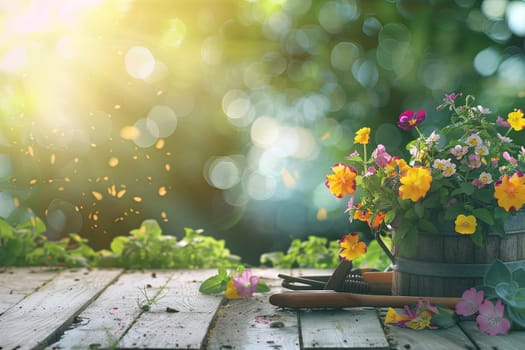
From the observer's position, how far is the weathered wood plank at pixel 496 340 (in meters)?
2.02

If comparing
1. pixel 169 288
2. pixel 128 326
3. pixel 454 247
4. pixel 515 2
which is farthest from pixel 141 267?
pixel 515 2

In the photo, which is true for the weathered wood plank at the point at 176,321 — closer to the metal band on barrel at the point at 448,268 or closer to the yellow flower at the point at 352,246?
the yellow flower at the point at 352,246

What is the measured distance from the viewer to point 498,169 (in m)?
2.38

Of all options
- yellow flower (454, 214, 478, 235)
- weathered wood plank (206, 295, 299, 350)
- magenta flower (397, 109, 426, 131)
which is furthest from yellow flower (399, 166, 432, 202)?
weathered wood plank (206, 295, 299, 350)

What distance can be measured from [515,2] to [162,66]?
197 cm

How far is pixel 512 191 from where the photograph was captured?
2205 mm

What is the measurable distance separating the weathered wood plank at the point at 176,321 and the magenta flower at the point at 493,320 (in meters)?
0.86

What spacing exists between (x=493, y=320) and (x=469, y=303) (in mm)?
92

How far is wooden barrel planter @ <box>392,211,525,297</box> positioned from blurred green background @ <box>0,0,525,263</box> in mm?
1462

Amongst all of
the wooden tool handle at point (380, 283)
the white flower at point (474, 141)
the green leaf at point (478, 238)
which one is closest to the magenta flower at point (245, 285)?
the wooden tool handle at point (380, 283)

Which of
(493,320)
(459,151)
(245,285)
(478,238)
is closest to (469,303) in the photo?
(493,320)

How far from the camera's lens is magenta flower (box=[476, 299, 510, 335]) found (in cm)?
214

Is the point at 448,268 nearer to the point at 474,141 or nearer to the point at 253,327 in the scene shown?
the point at 474,141

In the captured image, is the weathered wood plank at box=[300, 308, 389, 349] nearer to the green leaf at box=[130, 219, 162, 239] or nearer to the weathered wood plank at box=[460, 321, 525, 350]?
the weathered wood plank at box=[460, 321, 525, 350]
